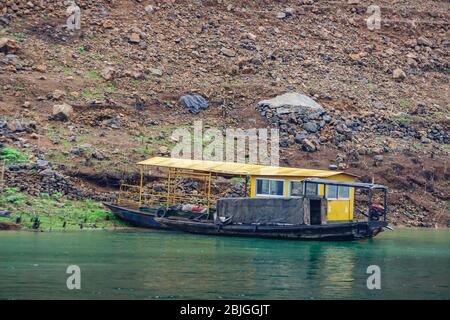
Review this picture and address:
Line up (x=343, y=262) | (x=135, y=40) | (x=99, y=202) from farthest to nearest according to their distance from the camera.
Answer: (x=135, y=40) → (x=99, y=202) → (x=343, y=262)

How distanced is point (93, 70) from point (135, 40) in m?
3.82

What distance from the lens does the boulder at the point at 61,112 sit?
54.6 m

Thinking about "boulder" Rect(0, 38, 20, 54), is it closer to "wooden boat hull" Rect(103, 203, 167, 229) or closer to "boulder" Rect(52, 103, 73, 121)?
"boulder" Rect(52, 103, 73, 121)

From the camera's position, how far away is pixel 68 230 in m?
44.2

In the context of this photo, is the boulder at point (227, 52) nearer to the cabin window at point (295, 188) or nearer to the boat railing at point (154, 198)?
the boat railing at point (154, 198)

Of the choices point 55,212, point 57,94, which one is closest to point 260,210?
point 55,212

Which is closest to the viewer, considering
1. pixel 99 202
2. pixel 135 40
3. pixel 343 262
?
pixel 343 262

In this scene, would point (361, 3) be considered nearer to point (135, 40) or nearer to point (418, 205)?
point (135, 40)

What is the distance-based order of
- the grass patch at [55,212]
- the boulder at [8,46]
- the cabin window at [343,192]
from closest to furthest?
the grass patch at [55,212] → the cabin window at [343,192] → the boulder at [8,46]

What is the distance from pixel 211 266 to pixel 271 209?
10.3 meters

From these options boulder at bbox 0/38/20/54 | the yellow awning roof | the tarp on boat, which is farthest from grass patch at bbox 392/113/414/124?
boulder at bbox 0/38/20/54

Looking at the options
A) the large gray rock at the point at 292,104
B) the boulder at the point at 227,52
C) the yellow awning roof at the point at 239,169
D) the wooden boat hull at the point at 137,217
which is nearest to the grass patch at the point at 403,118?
the large gray rock at the point at 292,104

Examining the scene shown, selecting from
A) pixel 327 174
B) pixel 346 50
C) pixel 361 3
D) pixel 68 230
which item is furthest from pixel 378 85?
pixel 68 230

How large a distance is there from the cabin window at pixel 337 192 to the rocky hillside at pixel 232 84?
6.80m
